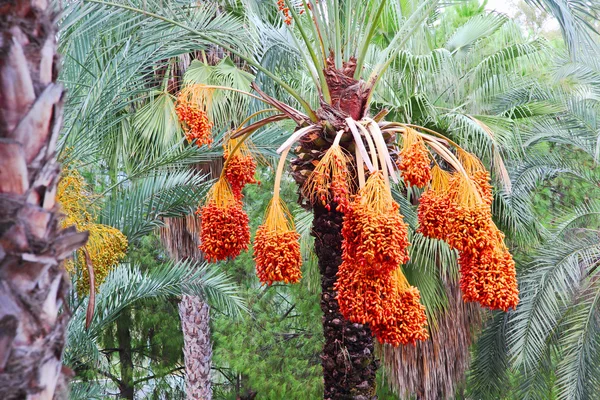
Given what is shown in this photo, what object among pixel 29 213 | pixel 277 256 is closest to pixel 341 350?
pixel 277 256

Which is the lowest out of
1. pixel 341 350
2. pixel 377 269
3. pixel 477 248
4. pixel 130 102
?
pixel 341 350

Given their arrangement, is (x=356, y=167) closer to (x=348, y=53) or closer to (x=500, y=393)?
(x=348, y=53)

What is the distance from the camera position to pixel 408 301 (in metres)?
3.70

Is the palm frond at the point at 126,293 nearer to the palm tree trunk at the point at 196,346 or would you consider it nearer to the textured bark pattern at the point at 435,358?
the textured bark pattern at the point at 435,358

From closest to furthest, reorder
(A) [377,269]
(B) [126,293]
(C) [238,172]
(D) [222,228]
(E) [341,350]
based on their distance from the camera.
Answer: (A) [377,269], (D) [222,228], (C) [238,172], (E) [341,350], (B) [126,293]

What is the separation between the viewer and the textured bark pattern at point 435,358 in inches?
371

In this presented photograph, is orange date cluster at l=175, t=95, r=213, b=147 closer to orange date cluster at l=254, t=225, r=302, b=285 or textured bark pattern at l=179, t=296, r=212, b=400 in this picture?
orange date cluster at l=254, t=225, r=302, b=285

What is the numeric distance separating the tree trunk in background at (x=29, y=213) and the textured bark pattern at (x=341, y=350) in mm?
3210

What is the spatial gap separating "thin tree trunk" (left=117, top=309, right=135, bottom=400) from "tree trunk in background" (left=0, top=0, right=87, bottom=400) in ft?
46.0

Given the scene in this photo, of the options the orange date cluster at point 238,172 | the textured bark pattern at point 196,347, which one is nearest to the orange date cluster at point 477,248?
the orange date cluster at point 238,172

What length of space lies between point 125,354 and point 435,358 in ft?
27.0

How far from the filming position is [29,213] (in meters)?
1.56

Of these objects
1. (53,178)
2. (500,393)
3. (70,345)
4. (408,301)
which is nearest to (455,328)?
(500,393)

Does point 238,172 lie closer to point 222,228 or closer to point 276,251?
point 222,228
